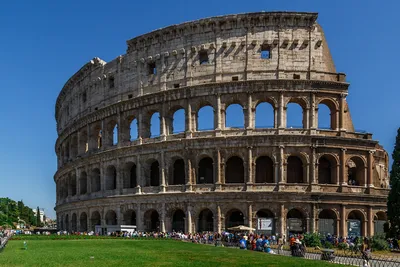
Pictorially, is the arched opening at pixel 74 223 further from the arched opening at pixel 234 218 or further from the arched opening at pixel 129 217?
the arched opening at pixel 234 218

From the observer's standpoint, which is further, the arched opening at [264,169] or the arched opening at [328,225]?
the arched opening at [264,169]

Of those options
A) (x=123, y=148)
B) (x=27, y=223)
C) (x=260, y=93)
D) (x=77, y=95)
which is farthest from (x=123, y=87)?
(x=27, y=223)

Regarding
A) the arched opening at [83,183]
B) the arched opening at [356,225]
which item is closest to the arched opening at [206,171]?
the arched opening at [356,225]

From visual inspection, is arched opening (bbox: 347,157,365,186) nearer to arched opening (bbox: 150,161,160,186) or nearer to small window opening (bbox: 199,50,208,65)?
small window opening (bbox: 199,50,208,65)

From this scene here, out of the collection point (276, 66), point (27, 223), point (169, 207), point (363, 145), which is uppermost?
point (276, 66)

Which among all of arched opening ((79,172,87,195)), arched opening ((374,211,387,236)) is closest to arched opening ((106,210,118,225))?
arched opening ((79,172,87,195))

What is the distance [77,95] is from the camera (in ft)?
193

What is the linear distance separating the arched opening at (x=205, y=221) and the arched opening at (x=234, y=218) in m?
1.86

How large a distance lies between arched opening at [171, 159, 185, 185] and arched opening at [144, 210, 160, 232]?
3790 millimetres

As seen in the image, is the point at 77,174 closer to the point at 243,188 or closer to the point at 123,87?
the point at 123,87

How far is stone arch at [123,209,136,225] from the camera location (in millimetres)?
47884

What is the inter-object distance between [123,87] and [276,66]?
16649 millimetres

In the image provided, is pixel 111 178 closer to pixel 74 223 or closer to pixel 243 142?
pixel 74 223

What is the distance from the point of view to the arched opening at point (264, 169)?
140 ft
